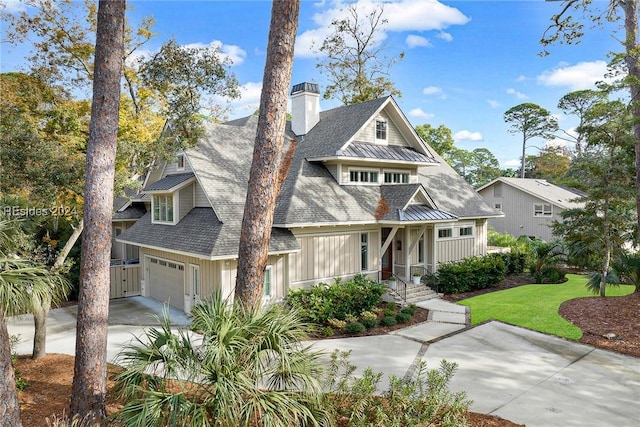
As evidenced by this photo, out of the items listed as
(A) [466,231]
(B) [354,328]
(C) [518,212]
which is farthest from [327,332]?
(C) [518,212]

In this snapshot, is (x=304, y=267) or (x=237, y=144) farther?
(x=237, y=144)

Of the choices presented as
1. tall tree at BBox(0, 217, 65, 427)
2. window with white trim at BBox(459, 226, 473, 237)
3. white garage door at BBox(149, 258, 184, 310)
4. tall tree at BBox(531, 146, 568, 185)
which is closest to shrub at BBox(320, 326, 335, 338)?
white garage door at BBox(149, 258, 184, 310)

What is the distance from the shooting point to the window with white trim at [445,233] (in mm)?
19866

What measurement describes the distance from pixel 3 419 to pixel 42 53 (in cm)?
1750

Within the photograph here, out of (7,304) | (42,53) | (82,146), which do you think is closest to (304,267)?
(82,146)

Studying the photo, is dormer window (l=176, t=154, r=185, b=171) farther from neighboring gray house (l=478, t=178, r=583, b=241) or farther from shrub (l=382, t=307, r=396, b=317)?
neighboring gray house (l=478, t=178, r=583, b=241)

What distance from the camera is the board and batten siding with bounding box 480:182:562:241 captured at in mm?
32125

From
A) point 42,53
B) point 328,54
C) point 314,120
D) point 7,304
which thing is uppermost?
point 328,54

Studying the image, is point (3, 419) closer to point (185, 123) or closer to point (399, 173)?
point (185, 123)

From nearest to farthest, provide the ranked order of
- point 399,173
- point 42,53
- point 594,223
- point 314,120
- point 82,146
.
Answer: point 82,146 < point 594,223 < point 42,53 < point 399,173 < point 314,120

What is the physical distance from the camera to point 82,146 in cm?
1404

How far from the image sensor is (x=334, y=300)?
13.7 metres

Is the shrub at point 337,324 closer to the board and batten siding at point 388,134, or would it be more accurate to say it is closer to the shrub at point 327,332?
the shrub at point 327,332

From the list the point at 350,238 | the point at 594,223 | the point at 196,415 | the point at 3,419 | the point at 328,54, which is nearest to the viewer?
the point at 196,415
